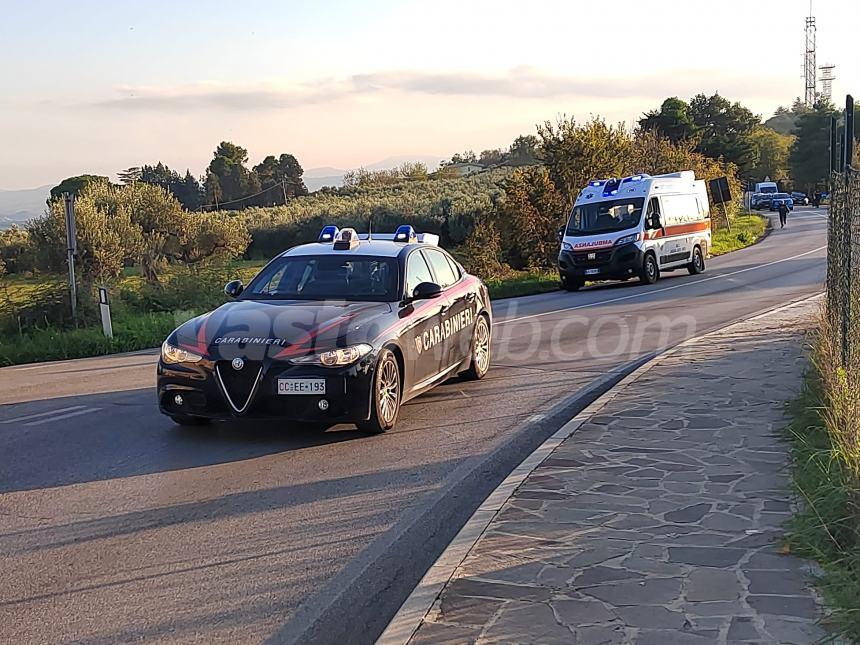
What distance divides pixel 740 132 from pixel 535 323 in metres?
90.5

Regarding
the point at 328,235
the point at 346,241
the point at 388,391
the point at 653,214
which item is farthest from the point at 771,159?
the point at 388,391

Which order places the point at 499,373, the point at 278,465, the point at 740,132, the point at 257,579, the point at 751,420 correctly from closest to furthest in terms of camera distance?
the point at 257,579, the point at 278,465, the point at 751,420, the point at 499,373, the point at 740,132

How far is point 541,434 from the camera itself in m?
8.66

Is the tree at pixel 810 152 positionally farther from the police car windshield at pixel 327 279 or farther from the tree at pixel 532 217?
the police car windshield at pixel 327 279

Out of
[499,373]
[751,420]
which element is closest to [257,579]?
[751,420]

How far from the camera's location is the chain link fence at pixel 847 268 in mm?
7430

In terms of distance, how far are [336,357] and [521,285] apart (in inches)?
792

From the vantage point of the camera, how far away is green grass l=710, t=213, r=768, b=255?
45.2 meters

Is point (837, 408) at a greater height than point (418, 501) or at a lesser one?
greater

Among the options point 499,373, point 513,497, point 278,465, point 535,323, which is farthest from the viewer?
point 535,323

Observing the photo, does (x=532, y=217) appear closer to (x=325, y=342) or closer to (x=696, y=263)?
(x=696, y=263)

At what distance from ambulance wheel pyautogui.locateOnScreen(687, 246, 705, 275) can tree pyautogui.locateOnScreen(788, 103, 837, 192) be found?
7932cm

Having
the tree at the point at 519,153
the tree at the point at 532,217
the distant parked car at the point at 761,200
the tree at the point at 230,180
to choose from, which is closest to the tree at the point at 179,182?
the tree at the point at 230,180

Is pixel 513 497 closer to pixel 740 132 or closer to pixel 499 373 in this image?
pixel 499 373
